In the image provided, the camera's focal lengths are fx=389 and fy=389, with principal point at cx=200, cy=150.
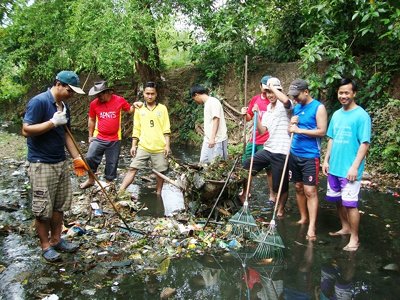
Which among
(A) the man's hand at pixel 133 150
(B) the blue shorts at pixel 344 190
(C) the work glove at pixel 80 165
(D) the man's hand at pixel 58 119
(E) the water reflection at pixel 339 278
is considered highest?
(D) the man's hand at pixel 58 119

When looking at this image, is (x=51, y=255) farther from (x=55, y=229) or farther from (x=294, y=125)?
(x=294, y=125)

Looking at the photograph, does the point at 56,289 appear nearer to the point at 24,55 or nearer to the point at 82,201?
the point at 82,201

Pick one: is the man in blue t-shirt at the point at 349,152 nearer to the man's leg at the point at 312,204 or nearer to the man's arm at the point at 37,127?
the man's leg at the point at 312,204

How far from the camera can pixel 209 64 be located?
13.4 metres

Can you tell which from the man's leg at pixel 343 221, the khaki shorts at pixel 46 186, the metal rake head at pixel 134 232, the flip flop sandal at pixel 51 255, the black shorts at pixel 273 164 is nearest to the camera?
the khaki shorts at pixel 46 186

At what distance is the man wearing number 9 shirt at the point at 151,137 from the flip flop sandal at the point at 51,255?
7.23 ft

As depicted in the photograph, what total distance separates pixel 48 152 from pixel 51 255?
1.12m

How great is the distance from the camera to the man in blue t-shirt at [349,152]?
14.7ft

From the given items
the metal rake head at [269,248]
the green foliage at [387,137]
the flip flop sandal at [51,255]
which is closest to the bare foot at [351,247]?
the metal rake head at [269,248]

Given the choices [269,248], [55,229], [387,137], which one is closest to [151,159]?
[55,229]

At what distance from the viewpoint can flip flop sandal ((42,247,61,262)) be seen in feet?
13.8

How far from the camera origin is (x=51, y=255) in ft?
13.9

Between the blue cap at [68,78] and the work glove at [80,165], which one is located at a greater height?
the blue cap at [68,78]

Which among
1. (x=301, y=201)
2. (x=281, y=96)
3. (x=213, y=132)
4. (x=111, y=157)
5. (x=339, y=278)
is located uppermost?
(x=281, y=96)
